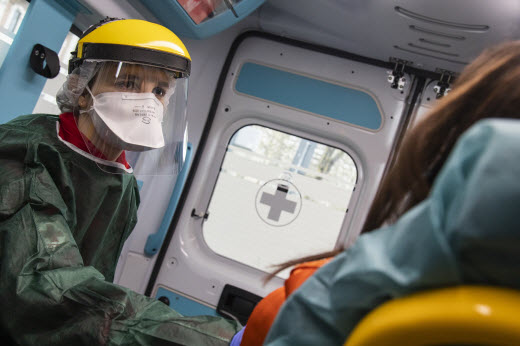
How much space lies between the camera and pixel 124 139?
1596mm

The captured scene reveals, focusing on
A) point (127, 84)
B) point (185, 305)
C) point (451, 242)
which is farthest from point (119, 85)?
point (185, 305)

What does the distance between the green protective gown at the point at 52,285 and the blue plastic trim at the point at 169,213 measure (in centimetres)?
142

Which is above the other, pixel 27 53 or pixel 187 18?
pixel 187 18

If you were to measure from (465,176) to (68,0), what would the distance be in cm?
198

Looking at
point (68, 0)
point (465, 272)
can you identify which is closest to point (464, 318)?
point (465, 272)

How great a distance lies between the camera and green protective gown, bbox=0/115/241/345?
40.1 inches

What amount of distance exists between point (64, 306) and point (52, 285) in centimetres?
6

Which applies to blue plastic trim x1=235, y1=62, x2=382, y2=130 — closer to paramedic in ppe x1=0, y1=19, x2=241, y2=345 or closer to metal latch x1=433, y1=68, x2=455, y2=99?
metal latch x1=433, y1=68, x2=455, y2=99

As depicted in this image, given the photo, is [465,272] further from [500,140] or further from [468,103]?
[468,103]

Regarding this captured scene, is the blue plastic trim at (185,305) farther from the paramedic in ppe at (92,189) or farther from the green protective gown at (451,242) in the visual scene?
the green protective gown at (451,242)

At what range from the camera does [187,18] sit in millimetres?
2186

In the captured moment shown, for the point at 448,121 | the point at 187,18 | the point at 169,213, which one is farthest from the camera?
the point at 169,213

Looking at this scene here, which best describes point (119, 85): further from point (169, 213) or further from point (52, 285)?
point (169, 213)

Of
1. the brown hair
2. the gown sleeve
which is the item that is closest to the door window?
the gown sleeve
